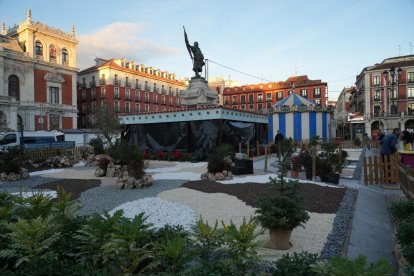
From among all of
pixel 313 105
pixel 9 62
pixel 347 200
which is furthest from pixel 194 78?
pixel 9 62

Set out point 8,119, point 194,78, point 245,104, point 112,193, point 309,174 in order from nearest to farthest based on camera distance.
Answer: point 112,193, point 309,174, point 194,78, point 8,119, point 245,104

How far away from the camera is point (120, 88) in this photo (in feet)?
193

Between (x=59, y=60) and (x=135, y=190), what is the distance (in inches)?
1898

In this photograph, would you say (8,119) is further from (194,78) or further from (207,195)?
(207,195)

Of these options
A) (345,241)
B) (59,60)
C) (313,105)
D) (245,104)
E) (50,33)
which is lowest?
(345,241)

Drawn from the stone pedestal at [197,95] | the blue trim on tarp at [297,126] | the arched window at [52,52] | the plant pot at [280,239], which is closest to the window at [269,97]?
the arched window at [52,52]

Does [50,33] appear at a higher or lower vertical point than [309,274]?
higher

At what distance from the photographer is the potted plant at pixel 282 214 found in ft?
13.9

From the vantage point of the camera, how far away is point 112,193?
868 cm

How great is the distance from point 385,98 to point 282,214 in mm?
58817

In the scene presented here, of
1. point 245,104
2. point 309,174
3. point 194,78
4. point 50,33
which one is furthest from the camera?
point 245,104

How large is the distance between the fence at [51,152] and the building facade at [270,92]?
50589 millimetres

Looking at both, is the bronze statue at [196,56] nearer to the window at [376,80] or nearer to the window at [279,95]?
the window at [376,80]

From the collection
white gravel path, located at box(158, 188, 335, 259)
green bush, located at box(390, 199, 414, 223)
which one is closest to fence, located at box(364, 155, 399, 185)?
white gravel path, located at box(158, 188, 335, 259)
